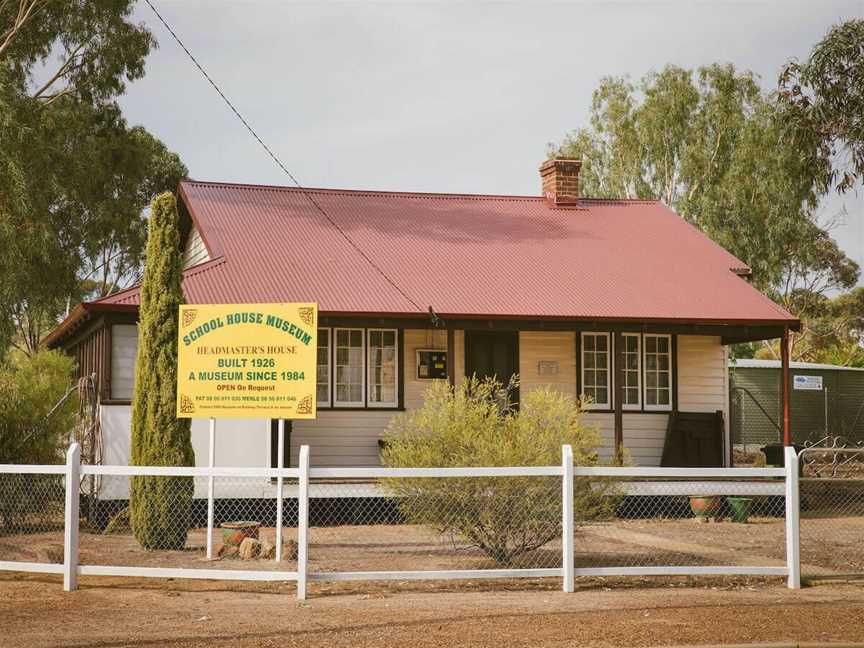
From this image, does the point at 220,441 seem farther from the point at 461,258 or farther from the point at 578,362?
the point at 578,362

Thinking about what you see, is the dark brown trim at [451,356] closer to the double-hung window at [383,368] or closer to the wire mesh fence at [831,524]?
the double-hung window at [383,368]

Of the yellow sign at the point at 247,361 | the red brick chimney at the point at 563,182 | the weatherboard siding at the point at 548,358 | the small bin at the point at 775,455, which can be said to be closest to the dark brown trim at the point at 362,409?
the weatherboard siding at the point at 548,358

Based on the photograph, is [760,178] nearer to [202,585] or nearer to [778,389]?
[778,389]

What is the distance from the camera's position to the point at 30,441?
1609 centimetres

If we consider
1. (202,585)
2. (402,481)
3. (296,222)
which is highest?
(296,222)

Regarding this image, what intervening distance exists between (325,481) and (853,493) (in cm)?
1075

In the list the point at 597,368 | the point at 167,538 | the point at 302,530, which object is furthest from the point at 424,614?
the point at 597,368

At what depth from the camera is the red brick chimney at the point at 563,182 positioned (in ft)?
76.1

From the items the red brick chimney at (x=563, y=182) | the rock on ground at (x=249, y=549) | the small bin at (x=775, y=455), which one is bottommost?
the rock on ground at (x=249, y=549)

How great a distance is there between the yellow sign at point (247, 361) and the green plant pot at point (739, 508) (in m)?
7.67

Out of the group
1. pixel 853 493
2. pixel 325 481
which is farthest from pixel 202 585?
pixel 853 493

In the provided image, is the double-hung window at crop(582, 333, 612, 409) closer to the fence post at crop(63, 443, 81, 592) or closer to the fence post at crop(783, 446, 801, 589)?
the fence post at crop(783, 446, 801, 589)

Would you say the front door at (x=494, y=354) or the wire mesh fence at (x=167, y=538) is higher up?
the front door at (x=494, y=354)

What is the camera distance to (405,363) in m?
18.5
